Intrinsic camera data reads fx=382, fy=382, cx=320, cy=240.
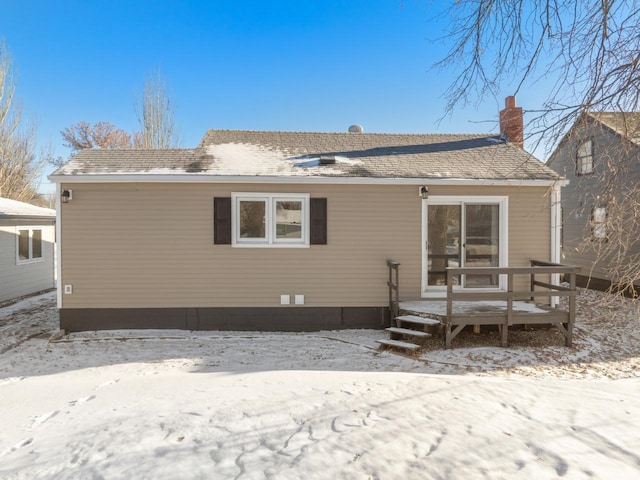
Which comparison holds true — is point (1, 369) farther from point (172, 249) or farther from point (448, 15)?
point (448, 15)

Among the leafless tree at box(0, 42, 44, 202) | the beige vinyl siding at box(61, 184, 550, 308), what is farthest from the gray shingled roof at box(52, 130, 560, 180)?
the leafless tree at box(0, 42, 44, 202)

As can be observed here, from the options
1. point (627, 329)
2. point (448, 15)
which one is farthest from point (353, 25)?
point (627, 329)

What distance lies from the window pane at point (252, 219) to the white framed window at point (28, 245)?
8298mm

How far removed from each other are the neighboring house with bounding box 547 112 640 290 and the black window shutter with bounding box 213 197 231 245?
552cm

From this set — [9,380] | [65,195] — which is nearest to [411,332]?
[9,380]

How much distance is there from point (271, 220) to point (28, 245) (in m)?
9.30

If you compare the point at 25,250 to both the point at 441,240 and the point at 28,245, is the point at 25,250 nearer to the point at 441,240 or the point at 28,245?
the point at 28,245

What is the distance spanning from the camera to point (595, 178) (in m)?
12.0

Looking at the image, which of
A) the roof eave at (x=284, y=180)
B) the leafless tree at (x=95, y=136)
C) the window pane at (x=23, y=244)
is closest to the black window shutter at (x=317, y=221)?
the roof eave at (x=284, y=180)

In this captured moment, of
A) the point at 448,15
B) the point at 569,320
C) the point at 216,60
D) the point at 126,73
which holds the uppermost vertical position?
the point at 126,73

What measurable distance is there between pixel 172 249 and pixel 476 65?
243 inches

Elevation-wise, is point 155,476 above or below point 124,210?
below

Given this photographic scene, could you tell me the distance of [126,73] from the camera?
19219 millimetres

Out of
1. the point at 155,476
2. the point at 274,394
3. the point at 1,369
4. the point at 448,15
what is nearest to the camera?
the point at 155,476
